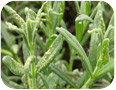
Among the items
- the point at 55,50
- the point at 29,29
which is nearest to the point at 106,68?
the point at 55,50

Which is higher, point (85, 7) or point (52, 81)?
point (85, 7)

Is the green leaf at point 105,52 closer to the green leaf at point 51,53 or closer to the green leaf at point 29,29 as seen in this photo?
the green leaf at point 51,53

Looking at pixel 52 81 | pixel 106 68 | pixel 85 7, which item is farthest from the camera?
pixel 85 7

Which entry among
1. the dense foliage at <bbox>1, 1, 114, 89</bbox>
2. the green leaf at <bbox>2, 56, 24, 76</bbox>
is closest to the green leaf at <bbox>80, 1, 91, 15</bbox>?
the dense foliage at <bbox>1, 1, 114, 89</bbox>

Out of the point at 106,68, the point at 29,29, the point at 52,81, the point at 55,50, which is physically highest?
the point at 29,29

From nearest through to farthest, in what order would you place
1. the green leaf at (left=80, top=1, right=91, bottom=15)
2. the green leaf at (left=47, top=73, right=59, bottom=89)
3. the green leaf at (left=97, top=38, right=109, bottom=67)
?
the green leaf at (left=97, top=38, right=109, bottom=67) → the green leaf at (left=47, top=73, right=59, bottom=89) → the green leaf at (left=80, top=1, right=91, bottom=15)

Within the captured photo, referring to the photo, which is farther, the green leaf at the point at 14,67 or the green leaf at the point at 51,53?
the green leaf at the point at 51,53

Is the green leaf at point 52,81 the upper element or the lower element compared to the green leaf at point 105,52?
lower

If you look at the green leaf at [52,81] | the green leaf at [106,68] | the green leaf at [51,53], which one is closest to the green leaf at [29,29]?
the green leaf at [51,53]

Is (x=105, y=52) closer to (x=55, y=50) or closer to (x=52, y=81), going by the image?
(x=55, y=50)

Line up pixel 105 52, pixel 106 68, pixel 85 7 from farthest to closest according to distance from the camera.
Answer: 1. pixel 85 7
2. pixel 106 68
3. pixel 105 52

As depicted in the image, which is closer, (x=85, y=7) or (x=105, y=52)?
(x=105, y=52)

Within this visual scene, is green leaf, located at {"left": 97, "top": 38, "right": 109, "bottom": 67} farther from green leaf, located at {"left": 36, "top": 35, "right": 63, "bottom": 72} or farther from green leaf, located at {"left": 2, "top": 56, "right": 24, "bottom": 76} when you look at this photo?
green leaf, located at {"left": 2, "top": 56, "right": 24, "bottom": 76}

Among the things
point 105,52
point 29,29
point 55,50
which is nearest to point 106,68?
point 105,52
